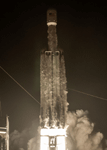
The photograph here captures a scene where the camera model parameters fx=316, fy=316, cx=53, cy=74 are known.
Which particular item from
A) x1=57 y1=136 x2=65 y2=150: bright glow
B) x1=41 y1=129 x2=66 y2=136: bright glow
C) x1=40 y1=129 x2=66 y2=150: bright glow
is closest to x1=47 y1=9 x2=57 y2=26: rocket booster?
x1=41 y1=129 x2=66 y2=136: bright glow

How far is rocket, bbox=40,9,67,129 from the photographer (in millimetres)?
36406

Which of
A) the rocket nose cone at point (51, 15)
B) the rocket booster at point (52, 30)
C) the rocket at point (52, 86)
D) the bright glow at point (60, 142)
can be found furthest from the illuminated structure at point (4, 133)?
the rocket nose cone at point (51, 15)

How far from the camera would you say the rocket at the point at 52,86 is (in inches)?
1433

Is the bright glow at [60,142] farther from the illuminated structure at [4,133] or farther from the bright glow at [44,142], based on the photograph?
the illuminated structure at [4,133]

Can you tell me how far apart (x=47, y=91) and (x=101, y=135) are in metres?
16.7

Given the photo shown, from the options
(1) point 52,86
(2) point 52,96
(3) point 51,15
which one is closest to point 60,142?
(2) point 52,96

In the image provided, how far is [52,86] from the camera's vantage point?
36562 millimetres

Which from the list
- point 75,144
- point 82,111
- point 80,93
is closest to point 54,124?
point 80,93

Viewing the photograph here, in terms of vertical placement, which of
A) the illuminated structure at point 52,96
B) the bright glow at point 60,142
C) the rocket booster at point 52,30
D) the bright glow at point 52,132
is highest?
the rocket booster at point 52,30

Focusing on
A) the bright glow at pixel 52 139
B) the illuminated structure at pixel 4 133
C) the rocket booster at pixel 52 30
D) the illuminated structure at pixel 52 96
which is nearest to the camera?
the bright glow at pixel 52 139

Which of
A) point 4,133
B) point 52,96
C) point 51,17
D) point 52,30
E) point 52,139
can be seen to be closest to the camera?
point 52,139

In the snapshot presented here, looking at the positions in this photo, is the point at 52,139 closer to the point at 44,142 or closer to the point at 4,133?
the point at 44,142

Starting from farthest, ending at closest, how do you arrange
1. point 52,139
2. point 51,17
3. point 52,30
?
point 51,17, point 52,30, point 52,139

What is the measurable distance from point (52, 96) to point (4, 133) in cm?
696
